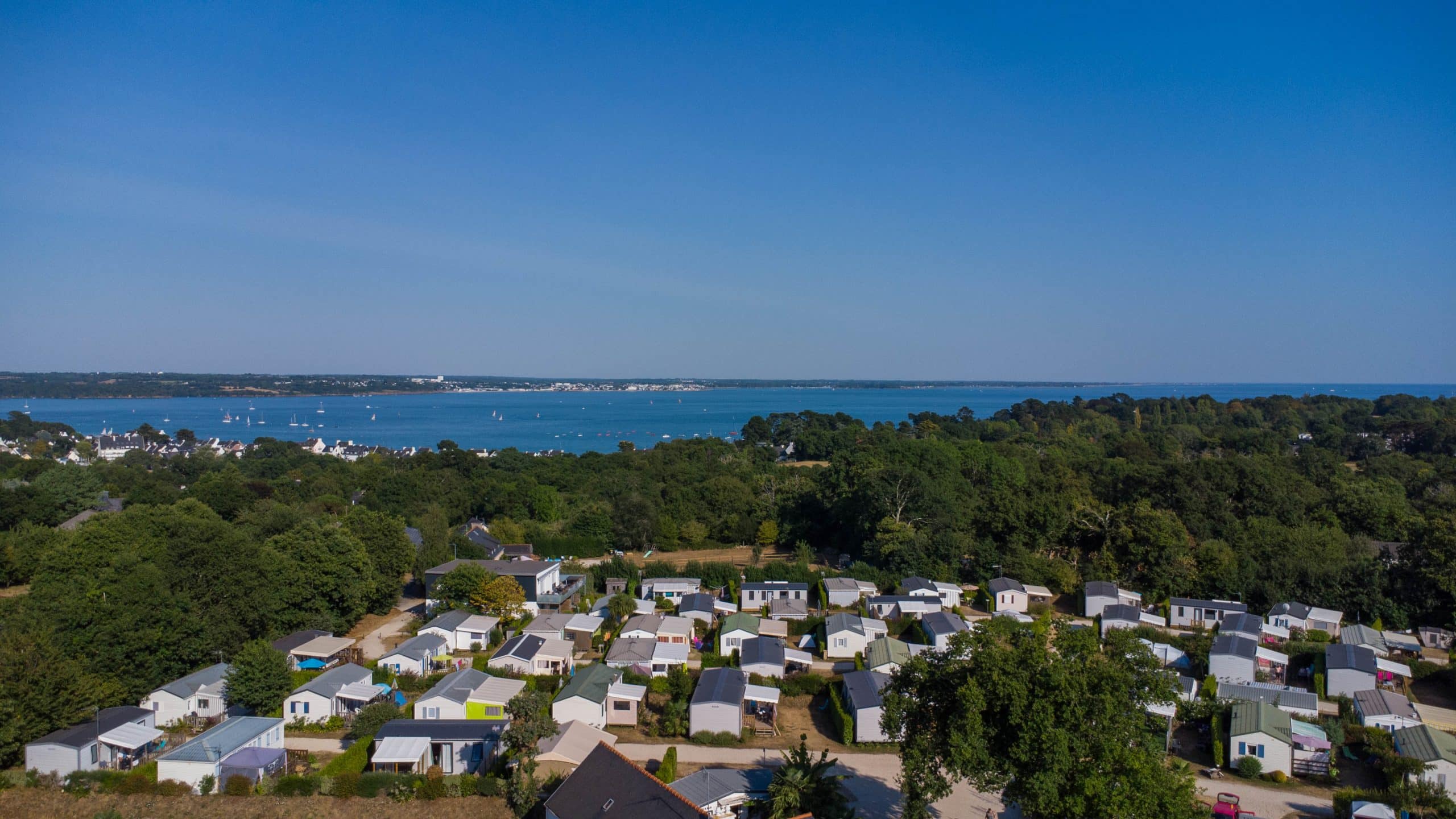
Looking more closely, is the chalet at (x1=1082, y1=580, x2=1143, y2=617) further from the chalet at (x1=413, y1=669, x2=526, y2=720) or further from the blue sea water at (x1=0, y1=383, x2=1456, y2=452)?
the blue sea water at (x1=0, y1=383, x2=1456, y2=452)

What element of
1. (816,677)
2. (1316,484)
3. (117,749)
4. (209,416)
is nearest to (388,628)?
(117,749)

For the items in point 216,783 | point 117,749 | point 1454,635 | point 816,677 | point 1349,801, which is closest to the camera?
point 1349,801

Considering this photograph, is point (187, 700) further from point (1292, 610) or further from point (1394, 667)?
point (1292, 610)

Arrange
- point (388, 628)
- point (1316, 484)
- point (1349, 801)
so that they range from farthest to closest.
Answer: point (1316, 484) → point (388, 628) → point (1349, 801)

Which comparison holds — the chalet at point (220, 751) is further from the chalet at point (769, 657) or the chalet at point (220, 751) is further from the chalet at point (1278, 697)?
the chalet at point (1278, 697)

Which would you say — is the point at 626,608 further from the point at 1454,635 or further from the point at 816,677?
the point at 1454,635

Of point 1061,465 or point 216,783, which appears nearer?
point 216,783

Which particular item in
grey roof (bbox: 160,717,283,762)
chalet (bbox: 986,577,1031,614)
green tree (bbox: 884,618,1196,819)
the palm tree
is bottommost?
chalet (bbox: 986,577,1031,614)

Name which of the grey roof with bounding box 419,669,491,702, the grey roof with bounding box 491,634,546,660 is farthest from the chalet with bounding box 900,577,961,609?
the grey roof with bounding box 419,669,491,702
